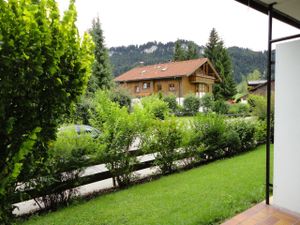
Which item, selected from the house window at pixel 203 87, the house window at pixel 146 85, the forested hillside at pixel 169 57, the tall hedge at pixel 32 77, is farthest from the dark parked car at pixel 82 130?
the forested hillside at pixel 169 57

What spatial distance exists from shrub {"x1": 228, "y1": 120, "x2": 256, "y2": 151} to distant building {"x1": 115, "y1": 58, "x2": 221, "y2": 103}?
22815 mm

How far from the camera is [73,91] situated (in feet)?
7.00

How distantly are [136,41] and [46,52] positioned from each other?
2538 inches

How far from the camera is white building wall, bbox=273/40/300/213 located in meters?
3.50

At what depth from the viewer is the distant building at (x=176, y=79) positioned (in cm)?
3353

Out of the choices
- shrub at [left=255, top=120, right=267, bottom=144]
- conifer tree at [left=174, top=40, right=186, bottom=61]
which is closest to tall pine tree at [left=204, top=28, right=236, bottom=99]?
conifer tree at [left=174, top=40, right=186, bottom=61]

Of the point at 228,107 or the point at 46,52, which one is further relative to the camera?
the point at 228,107

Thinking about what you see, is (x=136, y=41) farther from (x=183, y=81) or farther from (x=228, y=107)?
(x=228, y=107)

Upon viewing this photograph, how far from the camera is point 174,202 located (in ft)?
13.8

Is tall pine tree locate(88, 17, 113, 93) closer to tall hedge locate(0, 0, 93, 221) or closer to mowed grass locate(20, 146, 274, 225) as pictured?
mowed grass locate(20, 146, 274, 225)

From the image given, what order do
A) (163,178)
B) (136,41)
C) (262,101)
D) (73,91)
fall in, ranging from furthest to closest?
(136,41), (262,101), (163,178), (73,91)

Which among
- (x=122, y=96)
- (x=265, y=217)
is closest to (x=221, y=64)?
(x=122, y=96)

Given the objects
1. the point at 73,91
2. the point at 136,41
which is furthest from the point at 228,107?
the point at 136,41

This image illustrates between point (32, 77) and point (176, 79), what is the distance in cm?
3251
